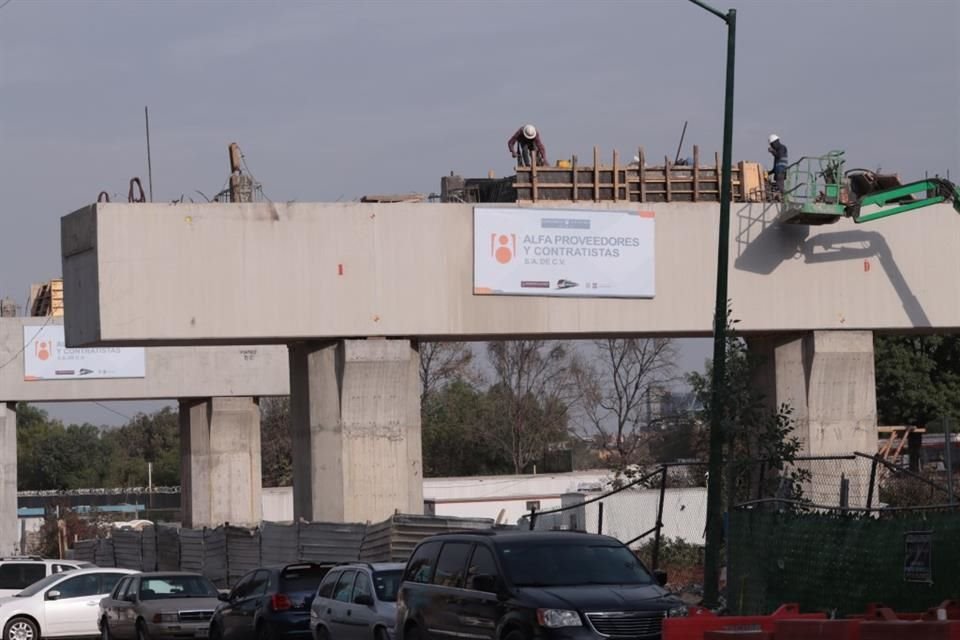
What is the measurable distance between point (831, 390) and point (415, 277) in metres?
11.3

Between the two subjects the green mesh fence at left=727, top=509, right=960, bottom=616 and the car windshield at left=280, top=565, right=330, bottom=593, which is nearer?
the green mesh fence at left=727, top=509, right=960, bottom=616

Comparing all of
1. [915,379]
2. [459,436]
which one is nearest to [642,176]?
[915,379]

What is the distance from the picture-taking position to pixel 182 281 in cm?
3444

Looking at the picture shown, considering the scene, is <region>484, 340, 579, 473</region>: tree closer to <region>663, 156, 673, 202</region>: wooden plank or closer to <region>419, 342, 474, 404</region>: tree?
<region>419, 342, 474, 404</region>: tree

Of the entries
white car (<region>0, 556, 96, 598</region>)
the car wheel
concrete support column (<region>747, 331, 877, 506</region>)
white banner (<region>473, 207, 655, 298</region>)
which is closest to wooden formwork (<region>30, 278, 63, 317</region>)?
white car (<region>0, 556, 96, 598</region>)

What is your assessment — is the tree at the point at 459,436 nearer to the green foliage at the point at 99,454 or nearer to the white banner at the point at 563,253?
the green foliage at the point at 99,454

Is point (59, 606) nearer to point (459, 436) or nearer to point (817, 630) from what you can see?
point (817, 630)

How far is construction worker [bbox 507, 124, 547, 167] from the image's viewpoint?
37.8 meters

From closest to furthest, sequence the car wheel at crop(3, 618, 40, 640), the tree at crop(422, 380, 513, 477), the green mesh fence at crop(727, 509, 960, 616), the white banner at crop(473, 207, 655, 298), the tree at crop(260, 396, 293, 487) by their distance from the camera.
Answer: the green mesh fence at crop(727, 509, 960, 616)
the car wheel at crop(3, 618, 40, 640)
the white banner at crop(473, 207, 655, 298)
the tree at crop(422, 380, 513, 477)
the tree at crop(260, 396, 293, 487)

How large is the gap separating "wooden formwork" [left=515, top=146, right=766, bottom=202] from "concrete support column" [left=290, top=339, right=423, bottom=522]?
5404 millimetres

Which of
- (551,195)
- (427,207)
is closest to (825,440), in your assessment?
(551,195)

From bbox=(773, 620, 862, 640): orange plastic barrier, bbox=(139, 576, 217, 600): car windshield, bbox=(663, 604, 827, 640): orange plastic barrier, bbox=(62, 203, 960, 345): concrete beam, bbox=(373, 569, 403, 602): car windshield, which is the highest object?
bbox=(62, 203, 960, 345): concrete beam

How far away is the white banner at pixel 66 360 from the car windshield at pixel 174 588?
75.0ft

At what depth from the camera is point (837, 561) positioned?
58.2ft
